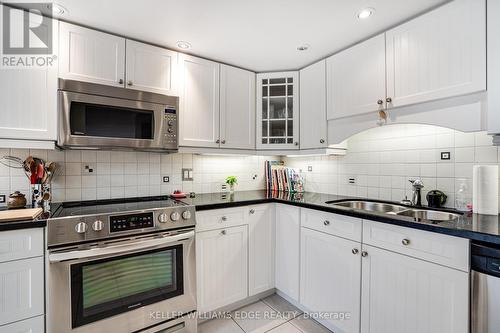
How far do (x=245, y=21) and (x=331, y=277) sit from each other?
6.43 ft

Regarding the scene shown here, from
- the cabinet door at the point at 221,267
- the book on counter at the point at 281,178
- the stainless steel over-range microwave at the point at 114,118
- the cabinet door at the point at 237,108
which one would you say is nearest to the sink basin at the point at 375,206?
the book on counter at the point at 281,178

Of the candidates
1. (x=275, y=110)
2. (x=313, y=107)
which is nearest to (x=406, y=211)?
(x=313, y=107)

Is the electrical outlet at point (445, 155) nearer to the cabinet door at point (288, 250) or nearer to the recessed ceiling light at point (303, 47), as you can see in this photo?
the cabinet door at point (288, 250)

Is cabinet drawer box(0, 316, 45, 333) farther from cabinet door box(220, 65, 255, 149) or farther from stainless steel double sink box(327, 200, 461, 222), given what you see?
stainless steel double sink box(327, 200, 461, 222)

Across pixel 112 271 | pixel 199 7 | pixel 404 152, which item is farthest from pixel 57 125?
pixel 404 152

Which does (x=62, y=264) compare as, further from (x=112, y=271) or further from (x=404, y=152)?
(x=404, y=152)

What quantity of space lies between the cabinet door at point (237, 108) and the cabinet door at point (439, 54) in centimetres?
128

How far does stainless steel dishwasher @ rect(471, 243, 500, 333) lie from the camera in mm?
1053

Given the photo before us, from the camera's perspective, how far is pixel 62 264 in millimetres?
1383

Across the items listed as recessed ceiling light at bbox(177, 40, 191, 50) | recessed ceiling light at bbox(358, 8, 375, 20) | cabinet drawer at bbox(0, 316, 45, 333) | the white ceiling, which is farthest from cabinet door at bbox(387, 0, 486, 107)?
cabinet drawer at bbox(0, 316, 45, 333)

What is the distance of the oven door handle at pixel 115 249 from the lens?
1.37 meters

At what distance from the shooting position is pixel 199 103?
224 cm

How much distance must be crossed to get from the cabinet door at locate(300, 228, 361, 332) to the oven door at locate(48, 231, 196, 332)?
916 millimetres

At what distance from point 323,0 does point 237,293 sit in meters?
2.28
